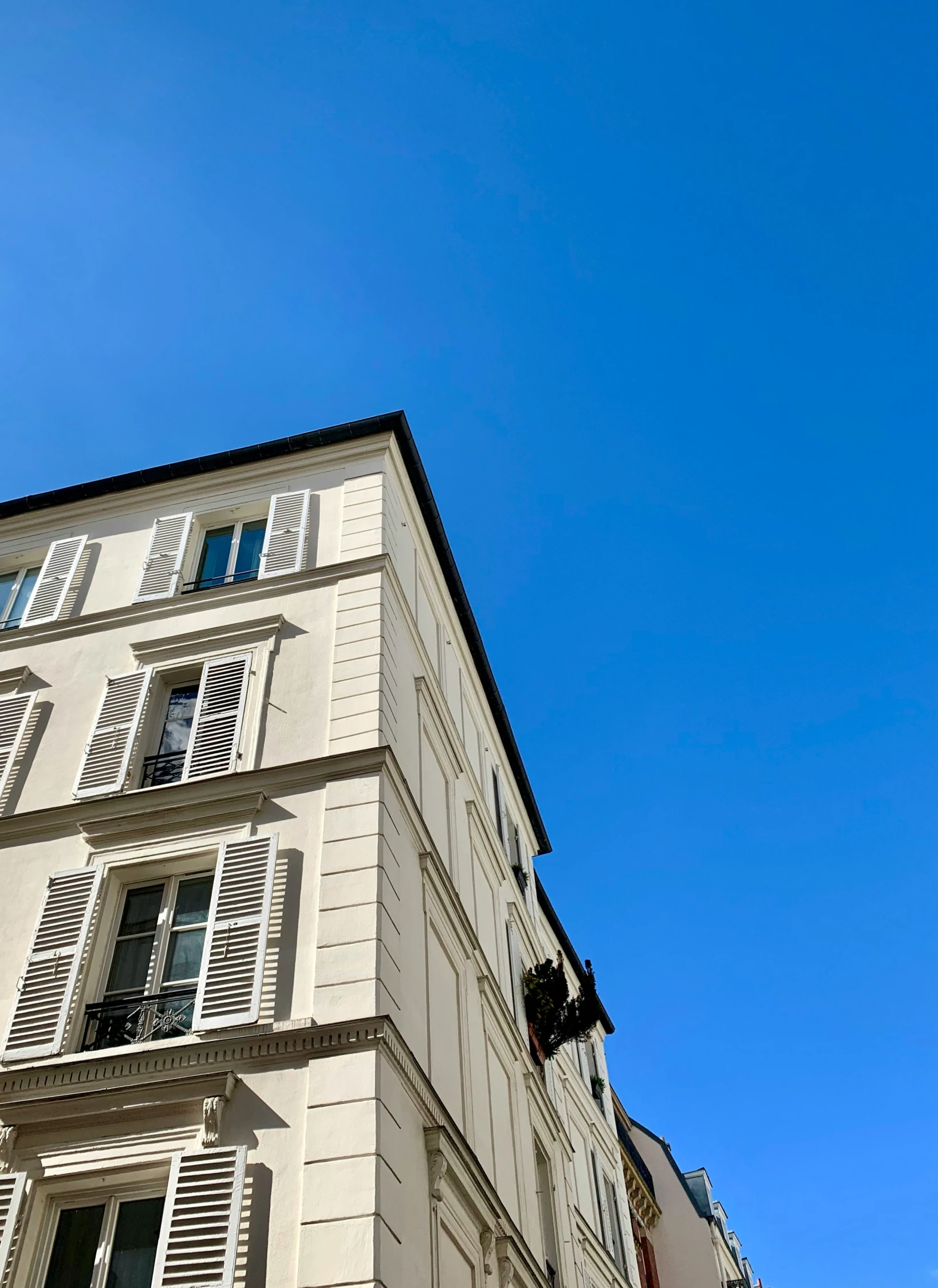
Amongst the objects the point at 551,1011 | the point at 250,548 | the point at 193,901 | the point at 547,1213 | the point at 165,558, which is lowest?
the point at 547,1213

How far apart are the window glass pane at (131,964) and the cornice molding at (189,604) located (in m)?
5.57

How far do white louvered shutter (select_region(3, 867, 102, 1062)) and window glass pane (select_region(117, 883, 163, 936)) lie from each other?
0.43m

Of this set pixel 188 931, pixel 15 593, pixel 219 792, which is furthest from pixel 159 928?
pixel 15 593

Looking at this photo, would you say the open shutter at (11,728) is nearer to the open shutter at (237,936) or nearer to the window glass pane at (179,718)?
the window glass pane at (179,718)

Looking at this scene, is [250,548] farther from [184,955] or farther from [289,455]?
[184,955]

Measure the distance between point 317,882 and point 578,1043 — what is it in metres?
19.3

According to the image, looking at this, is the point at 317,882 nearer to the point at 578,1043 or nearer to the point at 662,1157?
the point at 578,1043

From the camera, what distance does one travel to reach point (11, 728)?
50.3 ft

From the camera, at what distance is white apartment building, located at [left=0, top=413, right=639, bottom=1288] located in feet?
32.5

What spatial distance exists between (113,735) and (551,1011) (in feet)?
34.8

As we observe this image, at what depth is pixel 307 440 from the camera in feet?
61.6

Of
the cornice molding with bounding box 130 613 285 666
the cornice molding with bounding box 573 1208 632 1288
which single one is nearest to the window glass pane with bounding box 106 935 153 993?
the cornice molding with bounding box 130 613 285 666

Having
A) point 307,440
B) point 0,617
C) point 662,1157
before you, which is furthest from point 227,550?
point 662,1157

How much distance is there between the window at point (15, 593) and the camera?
18.0 meters
